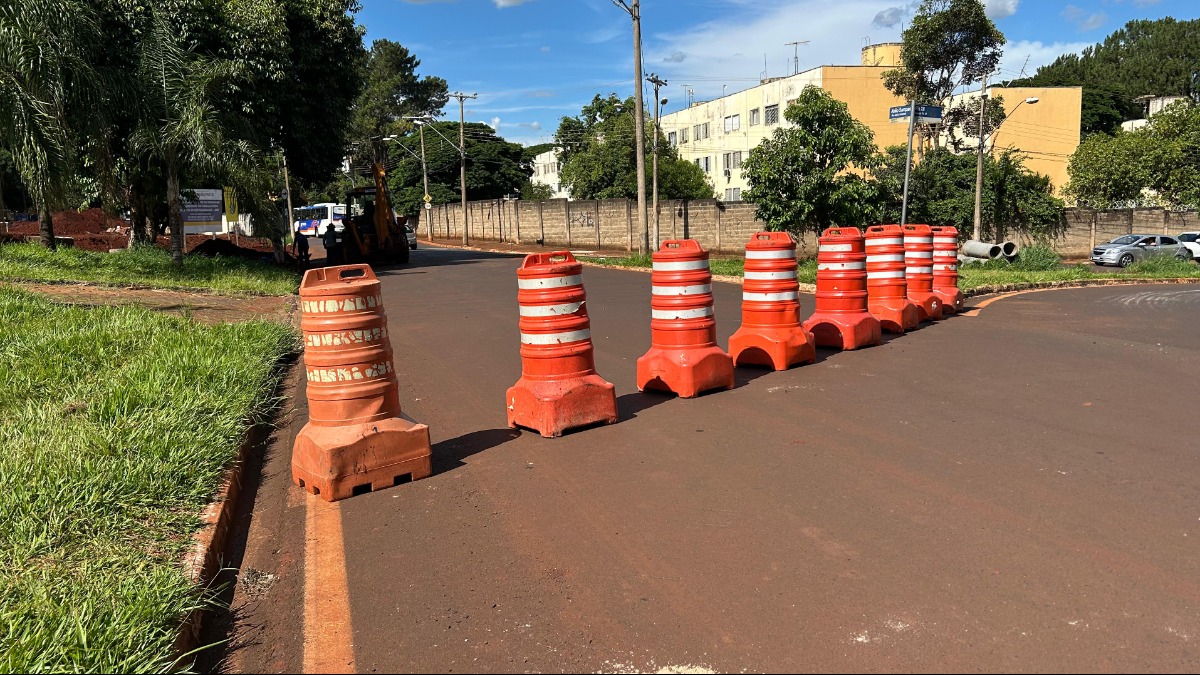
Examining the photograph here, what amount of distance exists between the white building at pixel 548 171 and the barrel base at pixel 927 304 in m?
80.7

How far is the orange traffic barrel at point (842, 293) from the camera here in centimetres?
952

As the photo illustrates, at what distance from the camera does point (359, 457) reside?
507cm

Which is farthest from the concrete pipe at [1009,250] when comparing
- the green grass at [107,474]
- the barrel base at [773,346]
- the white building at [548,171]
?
the white building at [548,171]

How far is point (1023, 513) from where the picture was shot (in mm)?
4418

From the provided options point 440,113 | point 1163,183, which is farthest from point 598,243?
point 440,113

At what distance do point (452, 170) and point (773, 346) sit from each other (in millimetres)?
67328

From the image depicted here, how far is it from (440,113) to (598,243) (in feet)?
171

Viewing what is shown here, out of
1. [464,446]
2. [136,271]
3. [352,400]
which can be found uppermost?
[136,271]

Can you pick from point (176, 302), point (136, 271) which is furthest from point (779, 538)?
point (136, 271)

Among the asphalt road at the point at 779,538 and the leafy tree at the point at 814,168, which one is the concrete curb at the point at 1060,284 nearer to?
the leafy tree at the point at 814,168

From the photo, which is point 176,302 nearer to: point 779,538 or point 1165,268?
point 779,538

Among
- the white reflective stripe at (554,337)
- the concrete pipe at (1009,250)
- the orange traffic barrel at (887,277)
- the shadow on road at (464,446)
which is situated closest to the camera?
the shadow on road at (464,446)

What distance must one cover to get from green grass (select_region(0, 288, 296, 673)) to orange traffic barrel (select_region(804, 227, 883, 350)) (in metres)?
6.10

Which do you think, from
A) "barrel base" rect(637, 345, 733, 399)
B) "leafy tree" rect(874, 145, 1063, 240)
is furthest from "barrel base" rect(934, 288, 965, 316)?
"leafy tree" rect(874, 145, 1063, 240)
